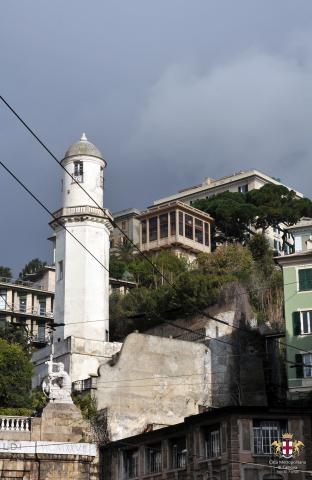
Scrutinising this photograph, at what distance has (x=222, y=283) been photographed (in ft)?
220

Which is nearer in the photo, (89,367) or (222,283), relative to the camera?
(89,367)

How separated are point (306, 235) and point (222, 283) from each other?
23.9ft

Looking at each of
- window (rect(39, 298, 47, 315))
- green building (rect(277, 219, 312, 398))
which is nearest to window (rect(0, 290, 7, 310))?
window (rect(39, 298, 47, 315))

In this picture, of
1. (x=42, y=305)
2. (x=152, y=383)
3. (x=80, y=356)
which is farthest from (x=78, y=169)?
(x=42, y=305)

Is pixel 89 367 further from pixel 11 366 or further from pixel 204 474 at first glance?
pixel 204 474

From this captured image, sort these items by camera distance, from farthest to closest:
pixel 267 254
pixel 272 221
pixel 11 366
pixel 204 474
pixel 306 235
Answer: pixel 272 221 → pixel 267 254 → pixel 306 235 → pixel 11 366 → pixel 204 474

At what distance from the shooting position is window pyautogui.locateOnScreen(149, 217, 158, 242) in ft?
313

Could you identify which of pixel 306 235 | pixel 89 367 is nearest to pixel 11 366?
pixel 89 367

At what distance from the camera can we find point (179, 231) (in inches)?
3669

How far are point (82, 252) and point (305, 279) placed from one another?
15.8 metres

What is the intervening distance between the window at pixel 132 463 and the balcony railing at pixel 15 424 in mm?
6714

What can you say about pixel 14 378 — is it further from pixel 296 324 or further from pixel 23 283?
pixel 23 283

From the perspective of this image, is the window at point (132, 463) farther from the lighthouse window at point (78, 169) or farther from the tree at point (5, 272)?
the tree at point (5, 272)

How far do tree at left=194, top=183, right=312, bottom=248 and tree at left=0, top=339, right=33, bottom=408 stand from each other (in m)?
37.2
